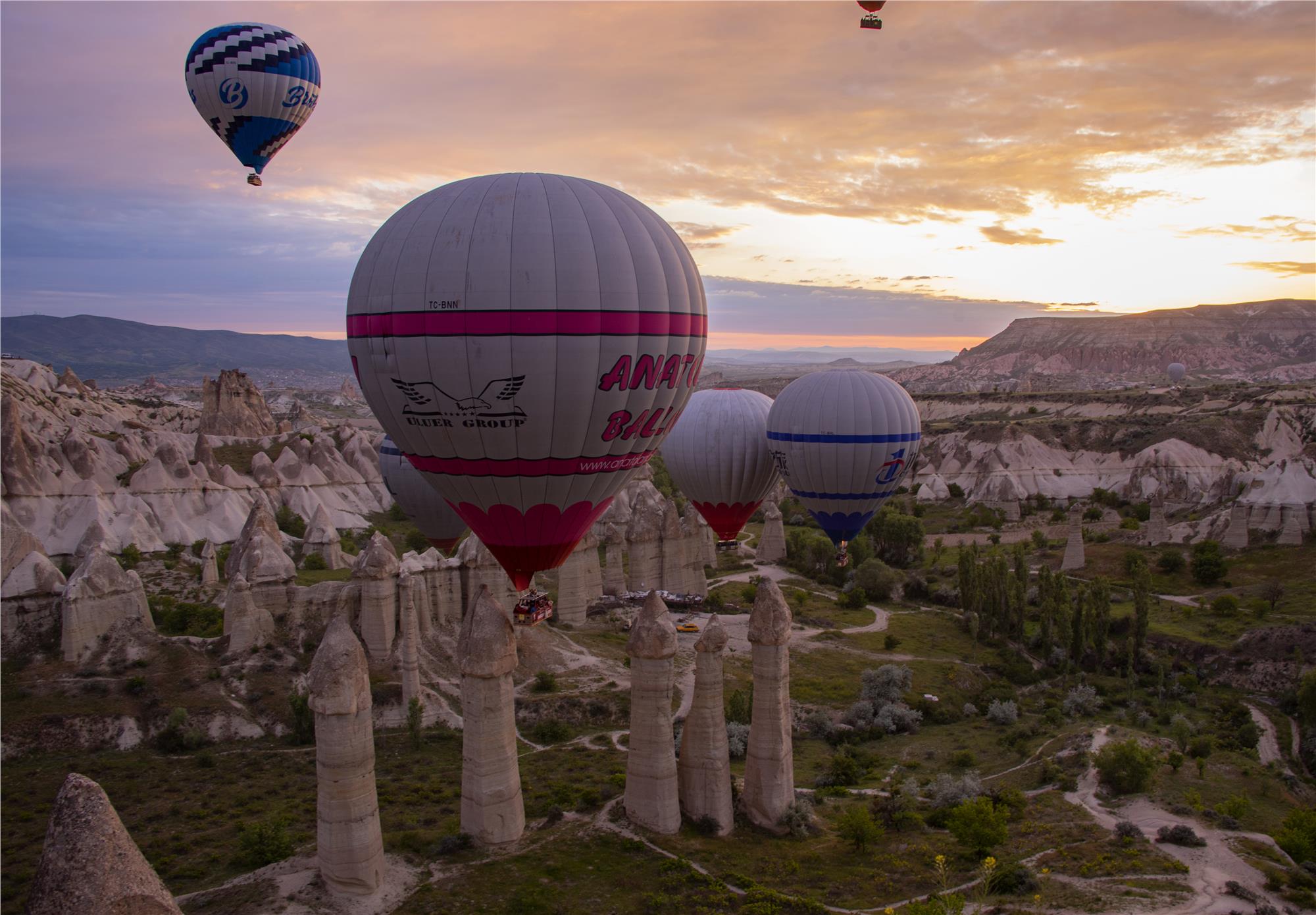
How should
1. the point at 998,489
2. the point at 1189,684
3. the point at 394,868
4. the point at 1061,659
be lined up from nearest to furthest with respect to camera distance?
the point at 394,868, the point at 1189,684, the point at 1061,659, the point at 998,489

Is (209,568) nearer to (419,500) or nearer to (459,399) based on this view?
(419,500)

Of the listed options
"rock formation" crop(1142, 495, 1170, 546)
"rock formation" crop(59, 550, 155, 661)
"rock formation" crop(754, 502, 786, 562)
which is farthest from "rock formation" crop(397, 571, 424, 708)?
"rock formation" crop(1142, 495, 1170, 546)

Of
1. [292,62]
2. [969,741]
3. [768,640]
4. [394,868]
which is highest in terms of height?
[292,62]

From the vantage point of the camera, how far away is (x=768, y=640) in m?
19.8

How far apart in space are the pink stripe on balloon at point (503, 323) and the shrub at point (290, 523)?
42.7 meters

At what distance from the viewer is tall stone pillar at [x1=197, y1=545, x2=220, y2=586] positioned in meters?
41.0

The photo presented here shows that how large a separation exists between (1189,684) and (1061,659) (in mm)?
4798

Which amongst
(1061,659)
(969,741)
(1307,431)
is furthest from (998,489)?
(969,741)

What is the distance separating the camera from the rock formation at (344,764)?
16.0 m

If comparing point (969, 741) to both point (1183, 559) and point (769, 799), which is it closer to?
point (769, 799)

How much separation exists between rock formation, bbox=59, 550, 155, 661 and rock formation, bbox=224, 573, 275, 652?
118 inches

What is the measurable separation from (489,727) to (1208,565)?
142 feet

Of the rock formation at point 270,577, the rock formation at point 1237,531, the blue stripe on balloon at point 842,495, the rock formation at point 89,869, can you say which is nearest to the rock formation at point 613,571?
the rock formation at point 270,577

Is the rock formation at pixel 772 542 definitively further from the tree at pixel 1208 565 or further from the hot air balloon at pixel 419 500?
the hot air balloon at pixel 419 500
